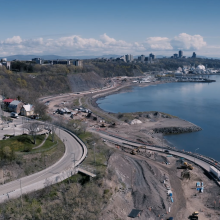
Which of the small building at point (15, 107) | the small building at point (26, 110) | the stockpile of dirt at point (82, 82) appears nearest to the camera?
the small building at point (26, 110)

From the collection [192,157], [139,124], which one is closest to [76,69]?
[139,124]

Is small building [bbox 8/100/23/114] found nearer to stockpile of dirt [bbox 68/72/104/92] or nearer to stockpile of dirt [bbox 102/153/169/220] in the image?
stockpile of dirt [bbox 102/153/169/220]

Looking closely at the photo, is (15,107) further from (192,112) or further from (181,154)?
(192,112)

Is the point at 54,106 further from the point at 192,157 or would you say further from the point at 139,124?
the point at 192,157

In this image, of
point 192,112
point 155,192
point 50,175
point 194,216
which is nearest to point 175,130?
point 192,112

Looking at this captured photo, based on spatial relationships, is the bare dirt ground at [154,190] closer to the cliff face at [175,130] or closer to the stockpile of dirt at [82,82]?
the cliff face at [175,130]

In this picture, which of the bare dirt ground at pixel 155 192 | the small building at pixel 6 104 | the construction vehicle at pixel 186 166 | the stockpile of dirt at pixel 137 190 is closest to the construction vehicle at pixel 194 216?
the bare dirt ground at pixel 155 192

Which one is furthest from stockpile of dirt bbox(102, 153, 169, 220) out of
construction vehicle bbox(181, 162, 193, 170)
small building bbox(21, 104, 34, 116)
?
small building bbox(21, 104, 34, 116)
